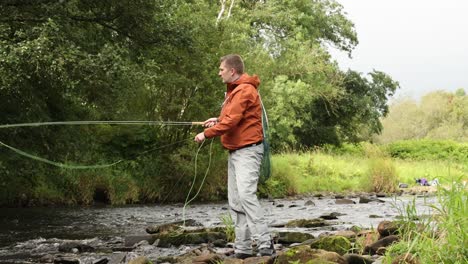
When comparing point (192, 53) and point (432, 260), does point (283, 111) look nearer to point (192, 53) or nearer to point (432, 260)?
point (192, 53)

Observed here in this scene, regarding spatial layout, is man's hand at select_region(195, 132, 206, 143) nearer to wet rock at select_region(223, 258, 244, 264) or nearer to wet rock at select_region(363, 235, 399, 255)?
wet rock at select_region(223, 258, 244, 264)

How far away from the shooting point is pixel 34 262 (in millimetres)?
7289

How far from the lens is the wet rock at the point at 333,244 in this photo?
657 cm

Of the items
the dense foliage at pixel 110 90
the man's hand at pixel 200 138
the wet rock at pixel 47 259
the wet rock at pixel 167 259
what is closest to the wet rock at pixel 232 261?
the wet rock at pixel 167 259

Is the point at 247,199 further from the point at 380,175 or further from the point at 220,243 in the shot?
the point at 380,175

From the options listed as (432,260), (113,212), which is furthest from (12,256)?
(113,212)

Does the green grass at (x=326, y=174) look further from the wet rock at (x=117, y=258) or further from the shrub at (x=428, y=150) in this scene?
the wet rock at (x=117, y=258)

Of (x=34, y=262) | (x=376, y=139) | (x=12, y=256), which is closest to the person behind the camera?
(x=34, y=262)

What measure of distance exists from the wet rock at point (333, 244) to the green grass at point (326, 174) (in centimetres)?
1350

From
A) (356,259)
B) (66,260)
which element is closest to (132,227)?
(66,260)

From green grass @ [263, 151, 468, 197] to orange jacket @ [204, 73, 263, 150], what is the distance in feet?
46.3

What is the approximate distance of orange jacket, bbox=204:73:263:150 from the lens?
6.11 metres

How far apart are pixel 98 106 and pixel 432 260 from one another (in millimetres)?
10140

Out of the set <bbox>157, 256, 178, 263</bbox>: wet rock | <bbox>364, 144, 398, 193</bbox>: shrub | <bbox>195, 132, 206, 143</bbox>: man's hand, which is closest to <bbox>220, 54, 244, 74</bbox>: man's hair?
<bbox>195, 132, 206, 143</bbox>: man's hand
